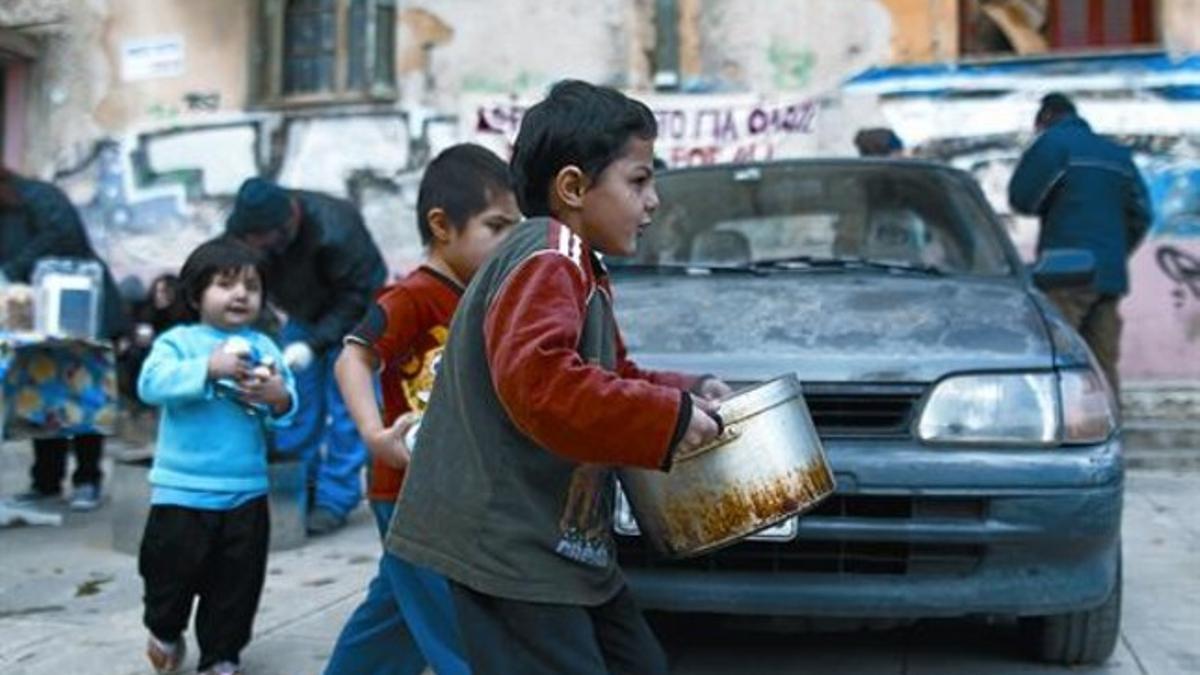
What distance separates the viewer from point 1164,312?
829 centimetres

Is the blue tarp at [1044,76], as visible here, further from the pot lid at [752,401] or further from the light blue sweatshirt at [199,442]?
the pot lid at [752,401]

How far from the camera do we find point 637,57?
934cm

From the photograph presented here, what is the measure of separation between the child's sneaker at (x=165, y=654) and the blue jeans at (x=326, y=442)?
1954 millimetres

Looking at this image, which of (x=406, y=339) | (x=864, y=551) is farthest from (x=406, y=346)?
(x=864, y=551)


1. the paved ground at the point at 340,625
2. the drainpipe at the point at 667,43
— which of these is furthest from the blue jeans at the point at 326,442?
the drainpipe at the point at 667,43

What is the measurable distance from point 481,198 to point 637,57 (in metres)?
6.44

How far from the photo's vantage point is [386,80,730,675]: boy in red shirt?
209 cm

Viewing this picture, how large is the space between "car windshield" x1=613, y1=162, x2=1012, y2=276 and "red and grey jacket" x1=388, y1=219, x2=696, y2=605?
2268 mm

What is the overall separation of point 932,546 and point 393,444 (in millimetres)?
1359

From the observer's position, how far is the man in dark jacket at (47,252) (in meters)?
6.24

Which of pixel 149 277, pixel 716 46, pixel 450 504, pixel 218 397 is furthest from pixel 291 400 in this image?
pixel 149 277

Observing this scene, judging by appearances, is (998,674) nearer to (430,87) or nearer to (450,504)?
(450,504)

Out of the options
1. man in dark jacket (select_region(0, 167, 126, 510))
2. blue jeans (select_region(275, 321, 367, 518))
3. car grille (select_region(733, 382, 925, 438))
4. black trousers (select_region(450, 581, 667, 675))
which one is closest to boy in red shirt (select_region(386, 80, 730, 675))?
black trousers (select_region(450, 581, 667, 675))

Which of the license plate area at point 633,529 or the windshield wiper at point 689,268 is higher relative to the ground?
the windshield wiper at point 689,268
